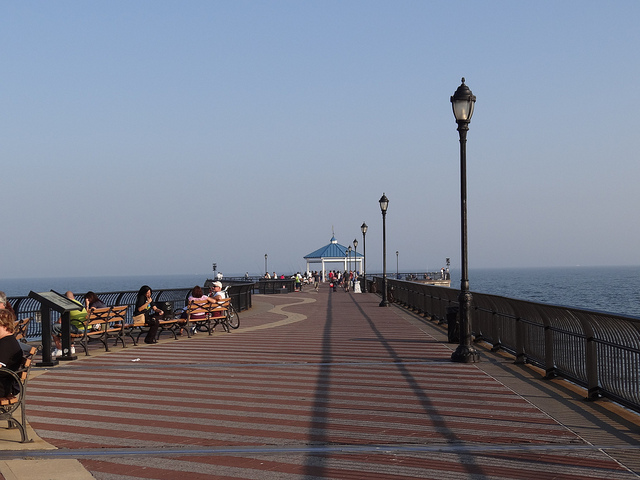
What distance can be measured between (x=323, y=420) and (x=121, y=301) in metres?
13.9

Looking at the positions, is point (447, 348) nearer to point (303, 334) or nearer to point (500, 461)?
point (303, 334)

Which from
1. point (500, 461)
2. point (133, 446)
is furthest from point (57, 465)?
point (500, 461)

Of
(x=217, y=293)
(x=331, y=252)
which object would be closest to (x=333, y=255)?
(x=331, y=252)

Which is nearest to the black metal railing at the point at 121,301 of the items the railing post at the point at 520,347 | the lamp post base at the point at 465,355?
the lamp post base at the point at 465,355

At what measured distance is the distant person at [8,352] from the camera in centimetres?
739

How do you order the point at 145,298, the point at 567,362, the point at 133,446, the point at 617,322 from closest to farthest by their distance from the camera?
1. the point at 133,446
2. the point at 617,322
3. the point at 567,362
4. the point at 145,298

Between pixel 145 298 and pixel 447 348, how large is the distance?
713cm

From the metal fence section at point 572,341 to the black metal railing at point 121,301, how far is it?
8641mm

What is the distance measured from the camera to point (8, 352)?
291 inches

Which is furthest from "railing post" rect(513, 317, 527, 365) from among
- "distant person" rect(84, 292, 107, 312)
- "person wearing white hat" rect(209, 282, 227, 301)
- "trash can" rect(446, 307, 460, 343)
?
"person wearing white hat" rect(209, 282, 227, 301)

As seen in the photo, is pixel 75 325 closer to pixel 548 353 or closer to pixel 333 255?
pixel 548 353

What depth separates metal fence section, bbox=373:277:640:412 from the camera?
824 cm

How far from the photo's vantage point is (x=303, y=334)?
1889 centimetres

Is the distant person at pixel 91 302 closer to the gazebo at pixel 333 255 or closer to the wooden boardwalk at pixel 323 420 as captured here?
the wooden boardwalk at pixel 323 420
